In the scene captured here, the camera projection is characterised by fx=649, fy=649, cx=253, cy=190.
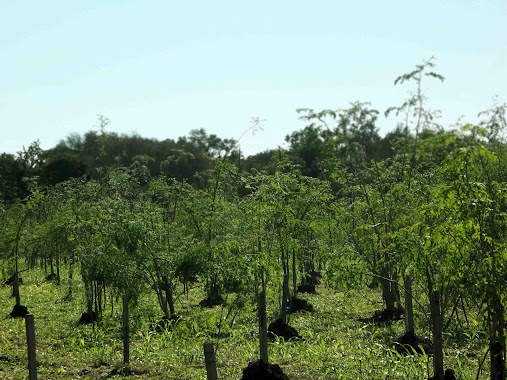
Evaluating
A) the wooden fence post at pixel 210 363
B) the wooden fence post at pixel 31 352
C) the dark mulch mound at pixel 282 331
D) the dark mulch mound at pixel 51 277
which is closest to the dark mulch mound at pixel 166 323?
the dark mulch mound at pixel 282 331

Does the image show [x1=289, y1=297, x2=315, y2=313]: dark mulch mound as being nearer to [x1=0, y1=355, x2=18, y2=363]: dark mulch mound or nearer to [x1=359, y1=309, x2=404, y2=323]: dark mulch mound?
[x1=359, y1=309, x2=404, y2=323]: dark mulch mound

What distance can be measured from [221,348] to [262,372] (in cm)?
417

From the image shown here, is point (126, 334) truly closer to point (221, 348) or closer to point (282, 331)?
point (221, 348)

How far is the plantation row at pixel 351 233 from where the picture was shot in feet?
23.2

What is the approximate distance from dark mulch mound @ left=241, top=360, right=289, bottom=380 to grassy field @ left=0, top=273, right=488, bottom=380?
102cm

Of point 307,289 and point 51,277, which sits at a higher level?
point 51,277

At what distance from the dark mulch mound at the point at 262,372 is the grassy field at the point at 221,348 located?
102 cm

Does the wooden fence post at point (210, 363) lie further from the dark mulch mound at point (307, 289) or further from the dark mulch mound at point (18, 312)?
the dark mulch mound at point (307, 289)

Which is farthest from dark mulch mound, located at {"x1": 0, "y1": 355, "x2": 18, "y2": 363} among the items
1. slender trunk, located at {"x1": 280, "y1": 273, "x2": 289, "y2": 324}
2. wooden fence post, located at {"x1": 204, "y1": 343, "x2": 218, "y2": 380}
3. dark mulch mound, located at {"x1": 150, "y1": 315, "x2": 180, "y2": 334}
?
wooden fence post, located at {"x1": 204, "y1": 343, "x2": 218, "y2": 380}

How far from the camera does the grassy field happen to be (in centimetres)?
1075

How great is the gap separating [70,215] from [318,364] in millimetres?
9727

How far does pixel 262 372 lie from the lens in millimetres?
9500

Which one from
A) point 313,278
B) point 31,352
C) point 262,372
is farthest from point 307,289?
point 31,352

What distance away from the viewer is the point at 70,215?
1834 centimetres
